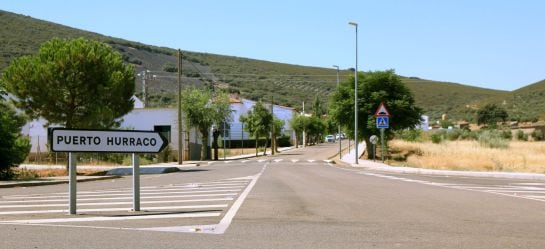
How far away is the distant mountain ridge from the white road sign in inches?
3183

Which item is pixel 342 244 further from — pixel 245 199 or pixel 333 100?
pixel 333 100

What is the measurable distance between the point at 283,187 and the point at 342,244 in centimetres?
1057

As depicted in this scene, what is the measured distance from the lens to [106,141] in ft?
39.0

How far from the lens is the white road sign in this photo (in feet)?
37.5

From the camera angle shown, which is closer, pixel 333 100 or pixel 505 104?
pixel 333 100

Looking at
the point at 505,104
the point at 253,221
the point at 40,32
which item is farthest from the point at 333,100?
the point at 505,104

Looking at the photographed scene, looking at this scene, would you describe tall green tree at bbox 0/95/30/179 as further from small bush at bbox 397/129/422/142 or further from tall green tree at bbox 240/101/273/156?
small bush at bbox 397/129/422/142

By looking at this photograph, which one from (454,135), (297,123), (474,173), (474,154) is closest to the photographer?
(474,173)

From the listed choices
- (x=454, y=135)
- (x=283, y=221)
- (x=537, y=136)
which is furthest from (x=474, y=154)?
(x=454, y=135)

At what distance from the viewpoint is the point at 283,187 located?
19062 millimetres

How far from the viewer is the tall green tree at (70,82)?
3247 cm

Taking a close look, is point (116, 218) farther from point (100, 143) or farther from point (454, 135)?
point (454, 135)

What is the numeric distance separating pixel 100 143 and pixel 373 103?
3900 cm

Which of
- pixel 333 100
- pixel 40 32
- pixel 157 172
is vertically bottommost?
pixel 157 172
